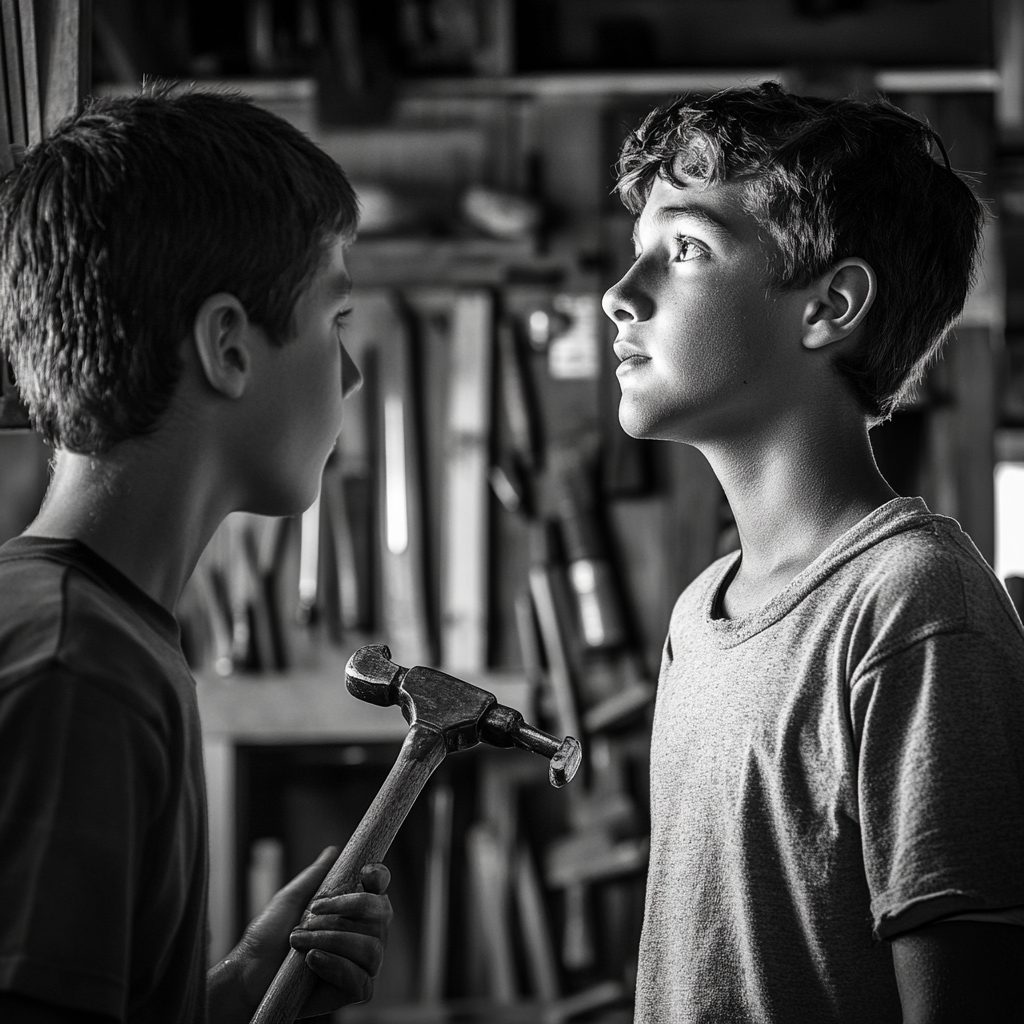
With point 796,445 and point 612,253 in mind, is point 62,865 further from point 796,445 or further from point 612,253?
point 612,253

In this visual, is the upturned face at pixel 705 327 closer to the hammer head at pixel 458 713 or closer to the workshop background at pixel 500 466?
the hammer head at pixel 458 713

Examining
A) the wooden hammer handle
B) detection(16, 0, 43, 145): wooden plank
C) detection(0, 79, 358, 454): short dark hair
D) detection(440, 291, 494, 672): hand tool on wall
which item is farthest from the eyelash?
detection(440, 291, 494, 672): hand tool on wall

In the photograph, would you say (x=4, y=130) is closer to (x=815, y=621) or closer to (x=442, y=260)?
(x=815, y=621)

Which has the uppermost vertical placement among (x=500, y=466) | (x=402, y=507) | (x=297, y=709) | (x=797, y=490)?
(x=797, y=490)

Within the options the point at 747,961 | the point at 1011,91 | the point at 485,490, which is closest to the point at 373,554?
the point at 485,490

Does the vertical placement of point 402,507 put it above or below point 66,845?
below

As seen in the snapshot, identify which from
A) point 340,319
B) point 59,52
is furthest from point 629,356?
point 59,52

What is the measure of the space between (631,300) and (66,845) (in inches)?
34.9

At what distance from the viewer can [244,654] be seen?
4.18 meters

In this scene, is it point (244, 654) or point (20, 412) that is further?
point (244, 654)

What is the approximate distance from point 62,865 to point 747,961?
0.69 metres

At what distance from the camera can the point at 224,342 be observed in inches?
45.4

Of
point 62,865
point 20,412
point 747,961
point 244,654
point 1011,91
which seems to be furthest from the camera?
point 1011,91

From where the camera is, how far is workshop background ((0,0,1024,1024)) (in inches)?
163
